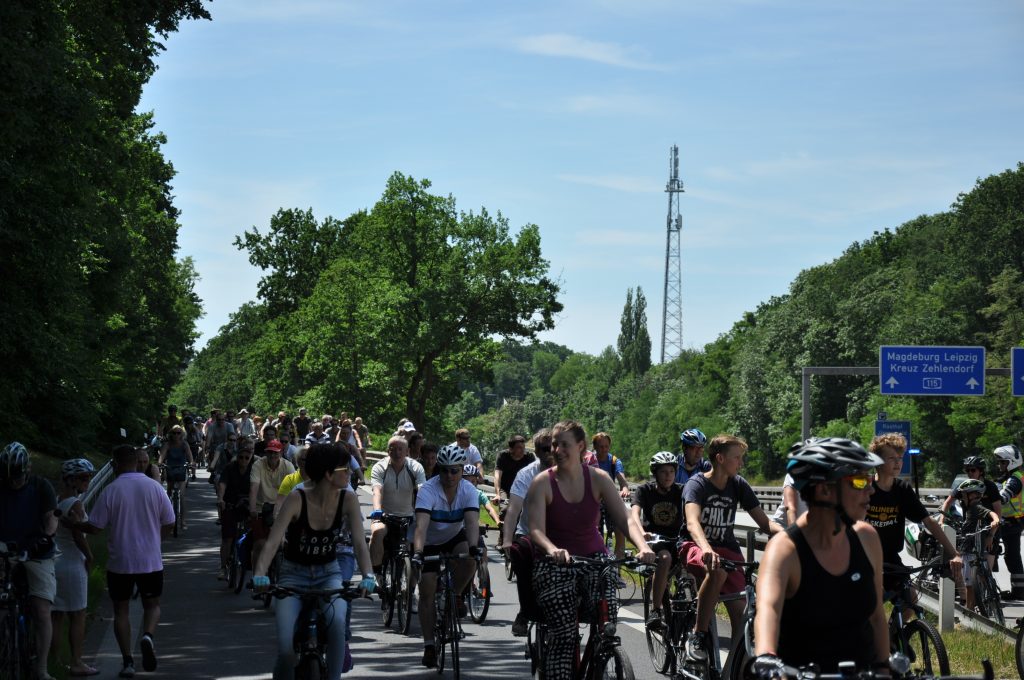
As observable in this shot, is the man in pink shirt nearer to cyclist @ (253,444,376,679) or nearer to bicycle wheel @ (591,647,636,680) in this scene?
cyclist @ (253,444,376,679)

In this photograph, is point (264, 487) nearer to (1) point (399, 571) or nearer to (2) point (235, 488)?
(2) point (235, 488)

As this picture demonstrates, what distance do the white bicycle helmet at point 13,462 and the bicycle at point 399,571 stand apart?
4064 mm

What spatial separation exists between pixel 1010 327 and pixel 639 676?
225 ft

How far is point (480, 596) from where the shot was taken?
13.9m

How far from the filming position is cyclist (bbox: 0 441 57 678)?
31.7 feet

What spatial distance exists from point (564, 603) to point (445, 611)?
3233mm

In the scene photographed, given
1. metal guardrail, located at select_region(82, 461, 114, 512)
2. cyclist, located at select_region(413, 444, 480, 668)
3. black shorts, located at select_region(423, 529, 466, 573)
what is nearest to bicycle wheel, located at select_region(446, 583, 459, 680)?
cyclist, located at select_region(413, 444, 480, 668)

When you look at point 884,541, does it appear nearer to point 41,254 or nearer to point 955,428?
point 41,254

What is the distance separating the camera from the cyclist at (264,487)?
1537cm

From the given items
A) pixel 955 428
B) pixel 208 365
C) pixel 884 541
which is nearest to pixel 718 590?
pixel 884 541

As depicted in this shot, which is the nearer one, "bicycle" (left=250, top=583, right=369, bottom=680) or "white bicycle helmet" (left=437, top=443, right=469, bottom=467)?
"bicycle" (left=250, top=583, right=369, bottom=680)

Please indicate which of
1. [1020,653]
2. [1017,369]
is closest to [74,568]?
[1020,653]

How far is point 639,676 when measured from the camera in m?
10.4

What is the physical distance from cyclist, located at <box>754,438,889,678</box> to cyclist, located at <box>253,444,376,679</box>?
11.6 ft
